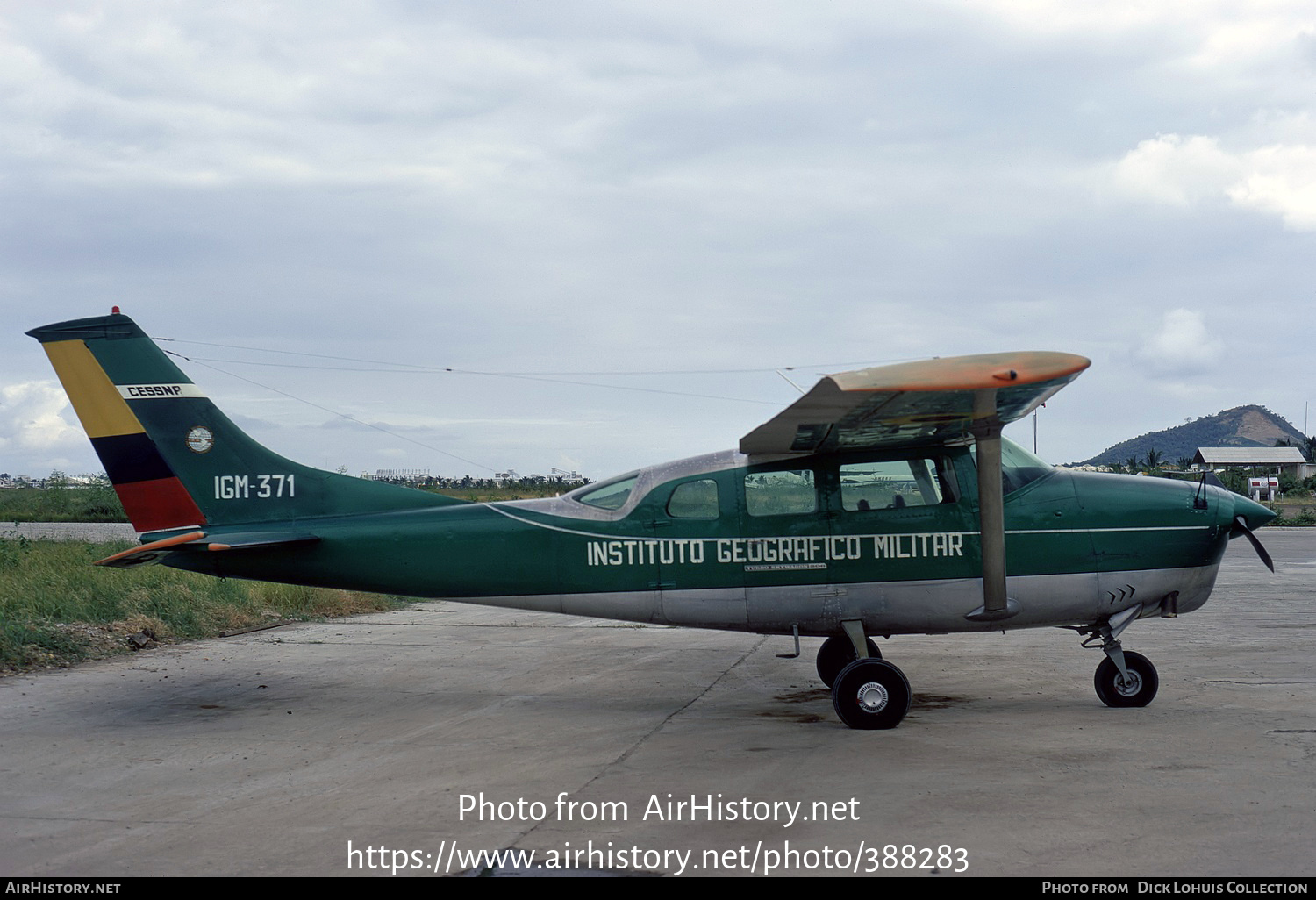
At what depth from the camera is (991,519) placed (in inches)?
316

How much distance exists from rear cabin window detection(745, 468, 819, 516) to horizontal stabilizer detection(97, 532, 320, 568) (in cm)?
391

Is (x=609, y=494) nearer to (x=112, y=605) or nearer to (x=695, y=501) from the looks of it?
(x=695, y=501)

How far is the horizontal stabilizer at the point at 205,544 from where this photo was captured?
27.3ft

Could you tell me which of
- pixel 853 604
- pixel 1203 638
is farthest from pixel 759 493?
pixel 1203 638

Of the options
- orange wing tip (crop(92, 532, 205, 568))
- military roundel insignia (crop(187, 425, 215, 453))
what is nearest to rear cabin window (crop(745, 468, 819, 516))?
orange wing tip (crop(92, 532, 205, 568))

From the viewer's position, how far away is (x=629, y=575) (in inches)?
340

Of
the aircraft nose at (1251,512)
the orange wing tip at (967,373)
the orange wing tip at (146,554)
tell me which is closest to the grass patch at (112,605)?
the orange wing tip at (146,554)

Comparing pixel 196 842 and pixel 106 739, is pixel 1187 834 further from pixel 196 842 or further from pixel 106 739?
pixel 106 739

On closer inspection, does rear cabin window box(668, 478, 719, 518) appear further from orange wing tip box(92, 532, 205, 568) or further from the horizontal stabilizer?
orange wing tip box(92, 532, 205, 568)

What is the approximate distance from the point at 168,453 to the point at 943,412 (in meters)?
6.95

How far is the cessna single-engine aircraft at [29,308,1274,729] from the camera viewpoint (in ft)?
27.5

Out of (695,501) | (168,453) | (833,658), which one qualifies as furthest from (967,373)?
(168,453)

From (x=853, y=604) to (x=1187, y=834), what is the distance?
3597 millimetres

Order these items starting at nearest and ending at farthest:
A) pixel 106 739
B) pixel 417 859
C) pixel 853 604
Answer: pixel 417 859, pixel 106 739, pixel 853 604
